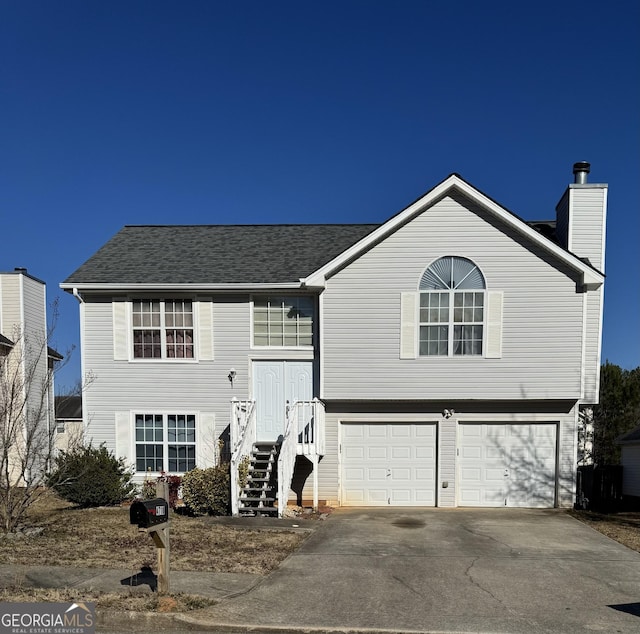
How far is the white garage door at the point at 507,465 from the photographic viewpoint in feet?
39.4

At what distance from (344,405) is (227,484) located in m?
3.29

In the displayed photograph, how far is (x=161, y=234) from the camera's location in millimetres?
15289

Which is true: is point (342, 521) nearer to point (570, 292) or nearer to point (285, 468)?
point (285, 468)

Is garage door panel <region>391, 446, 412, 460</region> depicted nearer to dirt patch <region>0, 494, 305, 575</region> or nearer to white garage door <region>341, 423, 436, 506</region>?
white garage door <region>341, 423, 436, 506</region>

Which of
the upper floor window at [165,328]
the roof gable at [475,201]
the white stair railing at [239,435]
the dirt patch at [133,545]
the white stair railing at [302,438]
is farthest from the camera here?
the upper floor window at [165,328]

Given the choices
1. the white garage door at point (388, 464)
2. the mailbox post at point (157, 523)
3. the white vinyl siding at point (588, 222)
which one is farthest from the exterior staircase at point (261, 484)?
the white vinyl siding at point (588, 222)

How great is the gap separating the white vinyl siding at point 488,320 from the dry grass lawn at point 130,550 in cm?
396

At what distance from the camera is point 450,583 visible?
6.53 meters

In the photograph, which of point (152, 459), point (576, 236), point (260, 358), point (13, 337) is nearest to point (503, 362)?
point (576, 236)

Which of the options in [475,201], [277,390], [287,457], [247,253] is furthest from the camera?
[247,253]

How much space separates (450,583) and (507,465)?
6224mm

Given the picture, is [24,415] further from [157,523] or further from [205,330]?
[157,523]

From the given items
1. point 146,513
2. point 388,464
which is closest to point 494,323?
point 388,464

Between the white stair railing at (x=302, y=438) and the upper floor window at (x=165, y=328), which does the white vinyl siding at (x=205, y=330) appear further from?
the white stair railing at (x=302, y=438)
